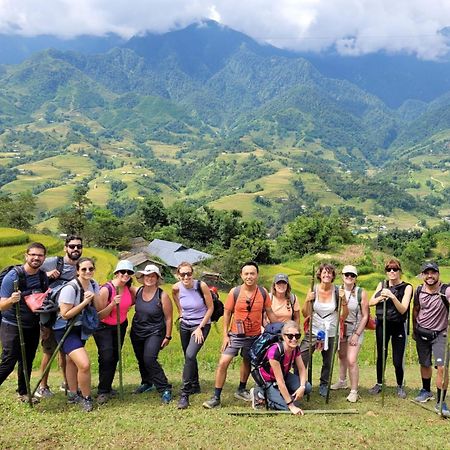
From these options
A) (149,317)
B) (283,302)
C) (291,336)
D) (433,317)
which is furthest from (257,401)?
(433,317)

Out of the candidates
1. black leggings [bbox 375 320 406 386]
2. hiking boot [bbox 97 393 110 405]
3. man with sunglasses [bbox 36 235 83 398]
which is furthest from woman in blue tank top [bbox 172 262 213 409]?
black leggings [bbox 375 320 406 386]

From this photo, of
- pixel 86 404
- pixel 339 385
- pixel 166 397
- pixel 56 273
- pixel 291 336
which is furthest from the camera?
pixel 339 385

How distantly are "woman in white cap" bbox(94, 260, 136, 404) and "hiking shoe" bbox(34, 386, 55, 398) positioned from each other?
2.53 feet

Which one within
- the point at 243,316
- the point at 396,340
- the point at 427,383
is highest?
the point at 243,316

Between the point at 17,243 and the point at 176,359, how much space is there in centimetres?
2768

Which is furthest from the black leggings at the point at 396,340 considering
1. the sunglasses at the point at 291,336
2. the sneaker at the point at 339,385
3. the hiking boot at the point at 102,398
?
the hiking boot at the point at 102,398

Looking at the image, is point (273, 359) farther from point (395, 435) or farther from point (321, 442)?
point (395, 435)

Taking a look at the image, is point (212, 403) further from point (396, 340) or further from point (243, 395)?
point (396, 340)

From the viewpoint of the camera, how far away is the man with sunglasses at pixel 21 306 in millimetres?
6770

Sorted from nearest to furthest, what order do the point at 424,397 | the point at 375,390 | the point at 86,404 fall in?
1. the point at 86,404
2. the point at 424,397
3. the point at 375,390

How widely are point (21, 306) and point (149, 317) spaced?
183cm

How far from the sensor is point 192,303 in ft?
24.9

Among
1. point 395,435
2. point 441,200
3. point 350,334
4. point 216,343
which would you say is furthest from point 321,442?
point 441,200

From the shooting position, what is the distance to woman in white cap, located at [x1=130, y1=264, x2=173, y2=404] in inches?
296
